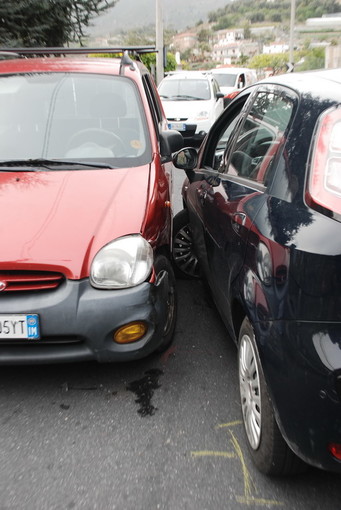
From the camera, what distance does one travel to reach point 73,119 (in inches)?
154

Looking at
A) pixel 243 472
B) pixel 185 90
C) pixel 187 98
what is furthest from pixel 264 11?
pixel 243 472

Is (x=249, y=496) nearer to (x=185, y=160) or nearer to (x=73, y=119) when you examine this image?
(x=185, y=160)

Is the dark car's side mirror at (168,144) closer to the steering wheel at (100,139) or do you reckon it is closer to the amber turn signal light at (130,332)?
the steering wheel at (100,139)

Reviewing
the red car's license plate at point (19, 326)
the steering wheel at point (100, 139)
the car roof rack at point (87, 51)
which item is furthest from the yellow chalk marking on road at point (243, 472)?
the car roof rack at point (87, 51)

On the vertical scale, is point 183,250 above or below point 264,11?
below

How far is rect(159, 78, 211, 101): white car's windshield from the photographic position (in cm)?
Result: 1498

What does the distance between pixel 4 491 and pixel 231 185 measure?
1.85 meters

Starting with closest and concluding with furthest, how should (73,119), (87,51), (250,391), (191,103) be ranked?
1. (250,391)
2. (73,119)
3. (87,51)
4. (191,103)

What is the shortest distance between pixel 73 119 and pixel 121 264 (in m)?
1.64

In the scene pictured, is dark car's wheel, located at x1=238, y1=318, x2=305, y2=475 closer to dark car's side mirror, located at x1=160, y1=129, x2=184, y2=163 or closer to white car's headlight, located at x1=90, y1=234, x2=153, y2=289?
white car's headlight, located at x1=90, y1=234, x2=153, y2=289

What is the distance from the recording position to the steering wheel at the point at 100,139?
3.74 meters

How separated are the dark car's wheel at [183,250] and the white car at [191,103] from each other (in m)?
8.95

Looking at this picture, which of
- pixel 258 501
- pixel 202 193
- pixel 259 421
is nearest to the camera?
pixel 258 501

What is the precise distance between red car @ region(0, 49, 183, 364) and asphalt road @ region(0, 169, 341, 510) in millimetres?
275
